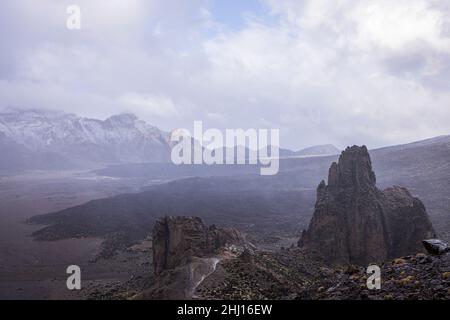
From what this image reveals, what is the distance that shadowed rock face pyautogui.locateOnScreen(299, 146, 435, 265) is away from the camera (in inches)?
1672

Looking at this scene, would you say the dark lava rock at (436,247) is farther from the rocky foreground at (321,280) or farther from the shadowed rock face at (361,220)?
the shadowed rock face at (361,220)

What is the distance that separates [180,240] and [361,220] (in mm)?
19871

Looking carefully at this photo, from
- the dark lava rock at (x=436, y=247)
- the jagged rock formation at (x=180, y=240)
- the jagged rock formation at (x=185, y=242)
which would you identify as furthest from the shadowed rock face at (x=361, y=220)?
the dark lava rock at (x=436, y=247)

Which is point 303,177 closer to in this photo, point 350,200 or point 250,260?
point 350,200

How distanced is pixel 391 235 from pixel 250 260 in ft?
69.3

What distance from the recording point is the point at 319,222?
46656 millimetres

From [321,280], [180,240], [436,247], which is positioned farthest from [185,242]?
[436,247]

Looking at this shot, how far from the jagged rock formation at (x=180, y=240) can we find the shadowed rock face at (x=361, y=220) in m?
11.8

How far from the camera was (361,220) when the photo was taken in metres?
44.2

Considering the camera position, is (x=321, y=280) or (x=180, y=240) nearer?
(x=321, y=280)

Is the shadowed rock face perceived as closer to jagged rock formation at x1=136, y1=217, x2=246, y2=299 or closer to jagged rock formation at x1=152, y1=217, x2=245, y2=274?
jagged rock formation at x1=136, y1=217, x2=246, y2=299

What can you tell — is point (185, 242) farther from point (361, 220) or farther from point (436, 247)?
point (436, 247)

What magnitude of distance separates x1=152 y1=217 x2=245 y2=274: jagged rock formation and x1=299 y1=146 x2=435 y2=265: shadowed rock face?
1177 cm

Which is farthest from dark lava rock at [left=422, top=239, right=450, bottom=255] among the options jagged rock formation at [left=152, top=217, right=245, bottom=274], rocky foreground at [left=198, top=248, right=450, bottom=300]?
jagged rock formation at [left=152, top=217, right=245, bottom=274]
